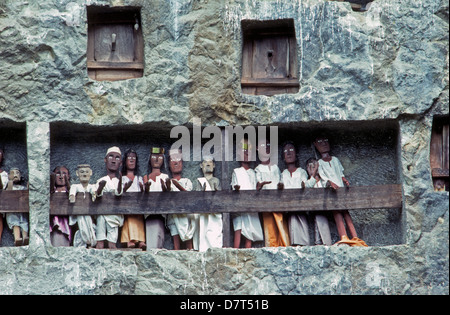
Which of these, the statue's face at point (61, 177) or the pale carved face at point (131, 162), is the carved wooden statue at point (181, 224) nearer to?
the pale carved face at point (131, 162)

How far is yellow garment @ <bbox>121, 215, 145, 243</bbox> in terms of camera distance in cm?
1194

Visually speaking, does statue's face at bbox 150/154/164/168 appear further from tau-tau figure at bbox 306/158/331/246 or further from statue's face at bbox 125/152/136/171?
tau-tau figure at bbox 306/158/331/246

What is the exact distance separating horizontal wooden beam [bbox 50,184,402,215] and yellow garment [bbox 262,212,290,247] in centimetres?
16

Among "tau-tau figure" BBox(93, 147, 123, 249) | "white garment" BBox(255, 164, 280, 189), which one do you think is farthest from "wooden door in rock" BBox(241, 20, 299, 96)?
"tau-tau figure" BBox(93, 147, 123, 249)

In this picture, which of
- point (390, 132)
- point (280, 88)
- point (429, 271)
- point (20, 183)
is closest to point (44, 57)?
point (20, 183)

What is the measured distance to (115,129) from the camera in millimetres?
12328

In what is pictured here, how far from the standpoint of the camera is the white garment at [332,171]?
12.1 meters

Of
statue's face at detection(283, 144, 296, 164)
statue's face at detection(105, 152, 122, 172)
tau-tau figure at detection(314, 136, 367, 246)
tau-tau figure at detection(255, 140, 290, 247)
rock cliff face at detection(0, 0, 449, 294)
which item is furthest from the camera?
statue's face at detection(283, 144, 296, 164)

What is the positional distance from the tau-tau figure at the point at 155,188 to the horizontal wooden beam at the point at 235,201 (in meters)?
0.20

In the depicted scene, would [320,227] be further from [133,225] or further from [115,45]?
[115,45]

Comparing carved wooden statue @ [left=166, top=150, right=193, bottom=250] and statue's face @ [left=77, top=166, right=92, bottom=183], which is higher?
statue's face @ [left=77, top=166, right=92, bottom=183]

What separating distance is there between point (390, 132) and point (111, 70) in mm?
3297

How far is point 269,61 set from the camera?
12461 mm

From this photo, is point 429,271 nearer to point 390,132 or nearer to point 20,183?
point 390,132
